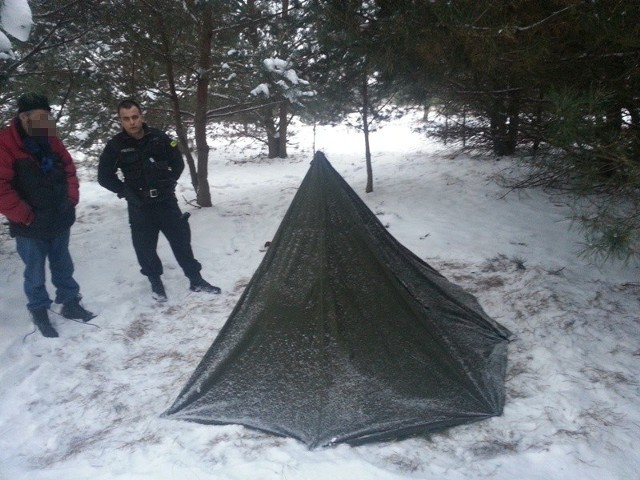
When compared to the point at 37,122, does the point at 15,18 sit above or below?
above

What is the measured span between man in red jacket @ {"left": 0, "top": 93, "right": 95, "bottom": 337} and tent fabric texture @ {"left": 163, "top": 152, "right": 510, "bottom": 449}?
1857 millimetres

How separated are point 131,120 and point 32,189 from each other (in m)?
1.02

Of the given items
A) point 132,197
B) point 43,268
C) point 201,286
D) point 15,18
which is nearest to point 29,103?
point 15,18

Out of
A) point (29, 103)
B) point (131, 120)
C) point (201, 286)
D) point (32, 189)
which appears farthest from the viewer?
point (201, 286)

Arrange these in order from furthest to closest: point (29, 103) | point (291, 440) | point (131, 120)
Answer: point (131, 120) → point (29, 103) → point (291, 440)

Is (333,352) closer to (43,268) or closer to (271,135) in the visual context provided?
(43,268)

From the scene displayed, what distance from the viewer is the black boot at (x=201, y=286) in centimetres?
486

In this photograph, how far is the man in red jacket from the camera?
3498 millimetres

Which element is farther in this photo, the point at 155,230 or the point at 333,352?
the point at 155,230

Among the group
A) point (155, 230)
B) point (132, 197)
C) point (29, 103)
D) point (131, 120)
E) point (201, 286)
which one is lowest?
point (201, 286)

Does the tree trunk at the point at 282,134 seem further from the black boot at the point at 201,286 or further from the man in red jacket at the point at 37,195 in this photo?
the man in red jacket at the point at 37,195

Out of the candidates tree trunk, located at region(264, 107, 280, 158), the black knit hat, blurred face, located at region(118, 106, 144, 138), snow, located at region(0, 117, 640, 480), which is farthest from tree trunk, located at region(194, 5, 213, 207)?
tree trunk, located at region(264, 107, 280, 158)

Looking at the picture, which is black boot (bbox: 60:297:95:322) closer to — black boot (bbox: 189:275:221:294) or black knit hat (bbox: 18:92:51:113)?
black boot (bbox: 189:275:221:294)

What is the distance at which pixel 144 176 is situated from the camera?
4.12 m
